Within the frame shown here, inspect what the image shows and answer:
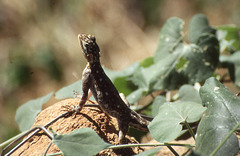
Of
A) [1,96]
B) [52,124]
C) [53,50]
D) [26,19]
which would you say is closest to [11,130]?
[1,96]

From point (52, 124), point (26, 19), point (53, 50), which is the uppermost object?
point (26, 19)

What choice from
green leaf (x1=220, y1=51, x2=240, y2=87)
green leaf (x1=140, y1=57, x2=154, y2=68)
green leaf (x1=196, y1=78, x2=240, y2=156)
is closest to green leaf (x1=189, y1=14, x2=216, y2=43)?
green leaf (x1=220, y1=51, x2=240, y2=87)

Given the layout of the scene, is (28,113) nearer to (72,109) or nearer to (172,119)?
(72,109)

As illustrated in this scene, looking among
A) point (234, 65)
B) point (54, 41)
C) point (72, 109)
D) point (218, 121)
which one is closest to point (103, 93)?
point (72, 109)

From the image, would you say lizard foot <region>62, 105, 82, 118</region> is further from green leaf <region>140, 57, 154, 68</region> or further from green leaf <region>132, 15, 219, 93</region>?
green leaf <region>140, 57, 154, 68</region>

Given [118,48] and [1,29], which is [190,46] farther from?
[1,29]

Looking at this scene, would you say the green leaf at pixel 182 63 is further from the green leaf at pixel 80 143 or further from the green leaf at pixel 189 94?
the green leaf at pixel 80 143
